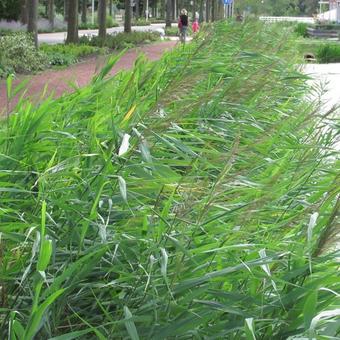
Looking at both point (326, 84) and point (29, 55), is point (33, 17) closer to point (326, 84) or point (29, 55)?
point (29, 55)

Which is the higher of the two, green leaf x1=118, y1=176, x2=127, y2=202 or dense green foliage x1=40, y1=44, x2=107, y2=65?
green leaf x1=118, y1=176, x2=127, y2=202

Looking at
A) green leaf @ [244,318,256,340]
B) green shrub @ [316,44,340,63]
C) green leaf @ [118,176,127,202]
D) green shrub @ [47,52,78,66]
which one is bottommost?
green shrub @ [316,44,340,63]

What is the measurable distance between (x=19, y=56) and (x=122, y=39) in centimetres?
1125

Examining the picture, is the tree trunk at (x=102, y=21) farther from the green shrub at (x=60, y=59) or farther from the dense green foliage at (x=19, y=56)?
the dense green foliage at (x=19, y=56)

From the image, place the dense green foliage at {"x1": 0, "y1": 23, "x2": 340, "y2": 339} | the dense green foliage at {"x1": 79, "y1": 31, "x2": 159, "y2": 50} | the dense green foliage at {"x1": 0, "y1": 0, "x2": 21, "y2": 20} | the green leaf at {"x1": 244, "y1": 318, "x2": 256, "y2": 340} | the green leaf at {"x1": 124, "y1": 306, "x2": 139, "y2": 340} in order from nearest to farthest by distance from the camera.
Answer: the green leaf at {"x1": 244, "y1": 318, "x2": 256, "y2": 340}, the green leaf at {"x1": 124, "y1": 306, "x2": 139, "y2": 340}, the dense green foliage at {"x1": 0, "y1": 23, "x2": 340, "y2": 339}, the dense green foliage at {"x1": 79, "y1": 31, "x2": 159, "y2": 50}, the dense green foliage at {"x1": 0, "y1": 0, "x2": 21, "y2": 20}

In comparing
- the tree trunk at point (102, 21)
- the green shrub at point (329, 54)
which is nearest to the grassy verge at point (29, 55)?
the tree trunk at point (102, 21)

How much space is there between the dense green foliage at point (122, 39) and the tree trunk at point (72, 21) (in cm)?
54

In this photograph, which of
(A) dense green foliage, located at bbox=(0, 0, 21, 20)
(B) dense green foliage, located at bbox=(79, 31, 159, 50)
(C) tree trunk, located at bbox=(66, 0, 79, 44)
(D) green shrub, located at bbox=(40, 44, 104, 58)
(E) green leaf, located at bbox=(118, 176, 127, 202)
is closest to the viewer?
(E) green leaf, located at bbox=(118, 176, 127, 202)

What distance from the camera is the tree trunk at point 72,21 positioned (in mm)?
26047

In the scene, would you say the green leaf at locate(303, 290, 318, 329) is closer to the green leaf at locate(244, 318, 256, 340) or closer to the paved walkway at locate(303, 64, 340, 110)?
the green leaf at locate(244, 318, 256, 340)

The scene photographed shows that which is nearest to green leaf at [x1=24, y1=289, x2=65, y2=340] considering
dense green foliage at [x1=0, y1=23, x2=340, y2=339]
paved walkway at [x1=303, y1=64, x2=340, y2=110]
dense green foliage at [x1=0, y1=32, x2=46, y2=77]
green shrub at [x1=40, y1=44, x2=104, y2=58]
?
dense green foliage at [x1=0, y1=23, x2=340, y2=339]

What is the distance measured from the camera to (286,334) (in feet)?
7.22

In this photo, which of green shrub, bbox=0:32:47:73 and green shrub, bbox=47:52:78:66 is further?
green shrub, bbox=47:52:78:66

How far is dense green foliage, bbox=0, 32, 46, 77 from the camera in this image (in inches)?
672
